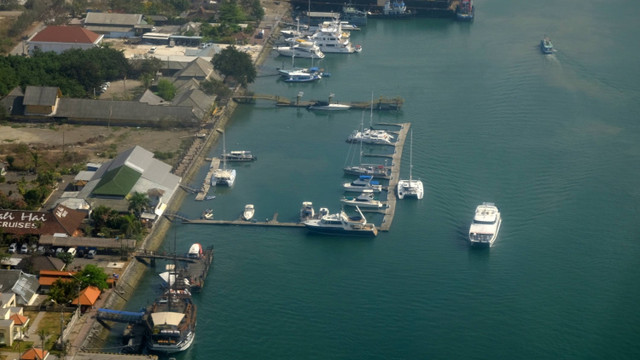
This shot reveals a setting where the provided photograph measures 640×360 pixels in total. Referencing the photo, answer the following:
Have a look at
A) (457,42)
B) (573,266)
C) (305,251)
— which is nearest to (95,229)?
(305,251)

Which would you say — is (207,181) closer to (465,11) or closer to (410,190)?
(410,190)

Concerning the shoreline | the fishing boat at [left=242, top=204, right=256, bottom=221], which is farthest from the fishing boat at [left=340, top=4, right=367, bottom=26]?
the fishing boat at [left=242, top=204, right=256, bottom=221]

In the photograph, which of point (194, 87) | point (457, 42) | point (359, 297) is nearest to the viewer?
point (359, 297)

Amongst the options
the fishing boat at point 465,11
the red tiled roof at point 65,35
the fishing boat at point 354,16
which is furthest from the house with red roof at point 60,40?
the fishing boat at point 465,11

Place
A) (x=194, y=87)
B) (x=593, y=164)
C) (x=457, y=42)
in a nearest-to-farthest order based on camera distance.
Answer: (x=593, y=164) → (x=194, y=87) → (x=457, y=42)

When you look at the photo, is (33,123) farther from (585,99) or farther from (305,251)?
(585,99)

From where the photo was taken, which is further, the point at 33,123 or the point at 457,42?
the point at 457,42

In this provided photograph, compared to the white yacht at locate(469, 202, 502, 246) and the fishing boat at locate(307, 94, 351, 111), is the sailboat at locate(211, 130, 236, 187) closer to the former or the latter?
the fishing boat at locate(307, 94, 351, 111)
